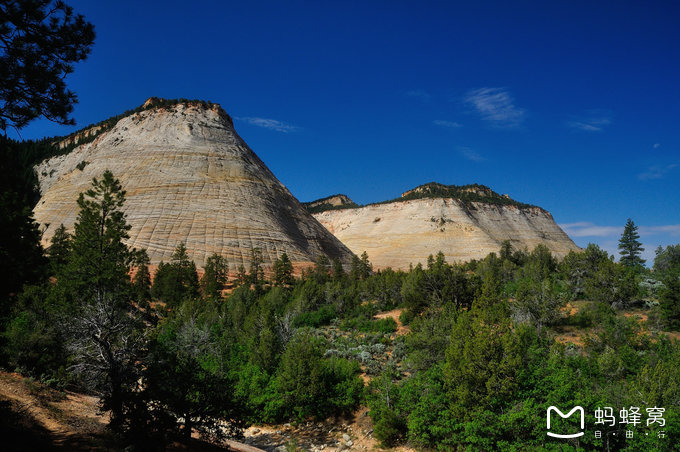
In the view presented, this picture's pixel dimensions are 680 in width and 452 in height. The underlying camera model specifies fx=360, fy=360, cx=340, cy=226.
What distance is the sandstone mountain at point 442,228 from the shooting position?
92.5 m

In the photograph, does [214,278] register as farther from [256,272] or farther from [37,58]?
[37,58]

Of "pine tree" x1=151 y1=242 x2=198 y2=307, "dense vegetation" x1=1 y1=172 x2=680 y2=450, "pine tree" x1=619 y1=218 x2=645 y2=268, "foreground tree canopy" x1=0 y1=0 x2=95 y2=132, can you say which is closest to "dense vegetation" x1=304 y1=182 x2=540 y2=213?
"pine tree" x1=619 y1=218 x2=645 y2=268

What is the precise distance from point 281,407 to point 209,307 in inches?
691

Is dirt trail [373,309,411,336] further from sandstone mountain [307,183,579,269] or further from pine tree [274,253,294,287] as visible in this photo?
sandstone mountain [307,183,579,269]

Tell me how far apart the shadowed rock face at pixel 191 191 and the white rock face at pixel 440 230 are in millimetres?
23326

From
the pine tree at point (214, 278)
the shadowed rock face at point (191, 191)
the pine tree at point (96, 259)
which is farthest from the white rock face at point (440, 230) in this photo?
the pine tree at point (96, 259)

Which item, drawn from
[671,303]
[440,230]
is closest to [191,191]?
[671,303]

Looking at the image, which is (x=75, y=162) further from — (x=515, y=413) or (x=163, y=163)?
(x=515, y=413)

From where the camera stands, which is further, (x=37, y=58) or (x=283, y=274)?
(x=283, y=274)

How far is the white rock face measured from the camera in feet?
302

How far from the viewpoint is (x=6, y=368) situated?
15.6m

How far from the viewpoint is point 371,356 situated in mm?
24156

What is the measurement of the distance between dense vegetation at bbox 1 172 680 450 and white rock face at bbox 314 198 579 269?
2209 inches

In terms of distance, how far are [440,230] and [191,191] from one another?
6513 centimetres
